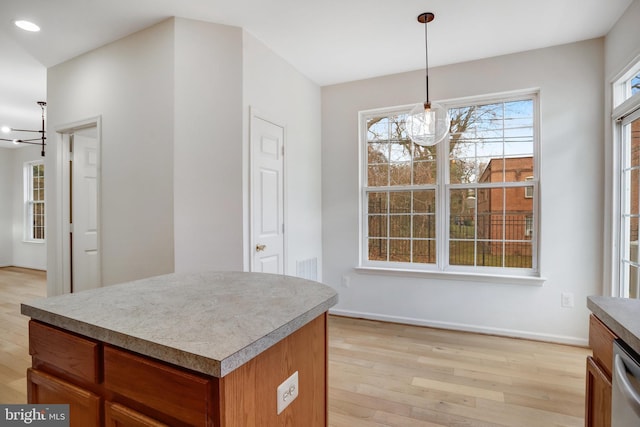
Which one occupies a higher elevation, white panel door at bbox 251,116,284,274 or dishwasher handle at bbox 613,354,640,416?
white panel door at bbox 251,116,284,274

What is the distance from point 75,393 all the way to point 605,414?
5.83 ft

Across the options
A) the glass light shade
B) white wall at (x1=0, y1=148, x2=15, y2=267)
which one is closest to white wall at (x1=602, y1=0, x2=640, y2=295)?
the glass light shade

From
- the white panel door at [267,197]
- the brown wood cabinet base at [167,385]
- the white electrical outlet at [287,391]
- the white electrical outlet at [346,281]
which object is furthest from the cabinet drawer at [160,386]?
the white electrical outlet at [346,281]

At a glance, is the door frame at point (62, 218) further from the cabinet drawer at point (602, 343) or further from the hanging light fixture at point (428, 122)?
the cabinet drawer at point (602, 343)

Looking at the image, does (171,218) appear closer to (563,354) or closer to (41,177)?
(563,354)

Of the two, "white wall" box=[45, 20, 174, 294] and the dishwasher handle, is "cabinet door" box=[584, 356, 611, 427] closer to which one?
the dishwasher handle

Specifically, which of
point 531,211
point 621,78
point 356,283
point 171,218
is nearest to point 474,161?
point 531,211

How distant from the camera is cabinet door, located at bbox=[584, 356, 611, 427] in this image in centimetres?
116

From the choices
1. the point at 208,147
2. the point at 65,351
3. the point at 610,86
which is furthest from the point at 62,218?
the point at 610,86

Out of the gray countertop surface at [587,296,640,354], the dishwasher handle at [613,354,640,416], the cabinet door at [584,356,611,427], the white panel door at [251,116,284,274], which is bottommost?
the cabinet door at [584,356,611,427]

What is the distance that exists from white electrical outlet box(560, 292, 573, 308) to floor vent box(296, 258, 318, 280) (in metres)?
2.40

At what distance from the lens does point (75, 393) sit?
3.40 feet

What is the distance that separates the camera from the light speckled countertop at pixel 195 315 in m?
0.82

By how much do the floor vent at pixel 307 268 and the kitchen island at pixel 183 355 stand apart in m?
2.15
